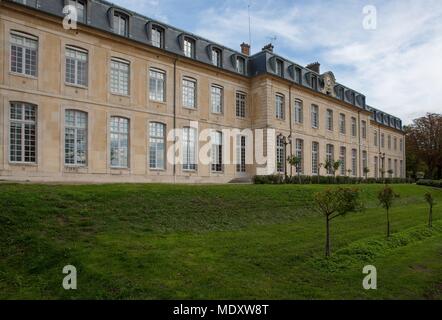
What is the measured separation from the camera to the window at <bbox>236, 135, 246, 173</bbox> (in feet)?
83.7

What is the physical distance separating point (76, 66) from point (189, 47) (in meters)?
7.47

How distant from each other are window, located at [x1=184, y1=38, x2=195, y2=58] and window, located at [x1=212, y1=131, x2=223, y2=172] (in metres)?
5.23

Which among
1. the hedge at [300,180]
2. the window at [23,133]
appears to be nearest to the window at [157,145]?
the hedge at [300,180]

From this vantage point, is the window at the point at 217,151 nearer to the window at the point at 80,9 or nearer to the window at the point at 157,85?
the window at the point at 157,85

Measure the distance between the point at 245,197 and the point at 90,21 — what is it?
1171 cm

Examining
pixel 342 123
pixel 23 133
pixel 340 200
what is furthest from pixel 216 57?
pixel 340 200

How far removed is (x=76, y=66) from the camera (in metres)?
17.8

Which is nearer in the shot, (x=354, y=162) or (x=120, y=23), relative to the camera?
(x=120, y=23)

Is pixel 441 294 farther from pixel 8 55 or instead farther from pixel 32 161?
pixel 8 55

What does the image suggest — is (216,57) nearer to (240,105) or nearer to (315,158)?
(240,105)

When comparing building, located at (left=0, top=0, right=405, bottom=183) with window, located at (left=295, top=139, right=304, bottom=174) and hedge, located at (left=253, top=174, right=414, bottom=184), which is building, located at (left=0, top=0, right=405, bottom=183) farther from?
hedge, located at (left=253, top=174, right=414, bottom=184)

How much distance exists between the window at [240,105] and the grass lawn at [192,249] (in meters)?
13.5

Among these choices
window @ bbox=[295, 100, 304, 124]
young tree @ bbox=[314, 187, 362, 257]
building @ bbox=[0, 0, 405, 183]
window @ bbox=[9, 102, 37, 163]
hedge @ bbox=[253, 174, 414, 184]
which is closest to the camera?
young tree @ bbox=[314, 187, 362, 257]

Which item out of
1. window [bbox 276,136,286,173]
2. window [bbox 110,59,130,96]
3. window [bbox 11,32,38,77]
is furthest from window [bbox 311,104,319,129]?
window [bbox 11,32,38,77]
